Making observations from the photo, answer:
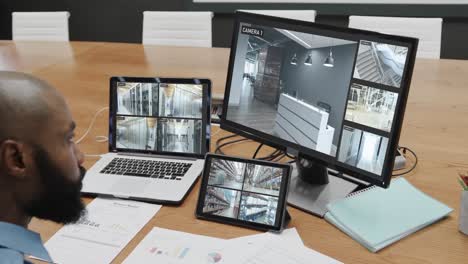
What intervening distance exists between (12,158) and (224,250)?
0.50 m

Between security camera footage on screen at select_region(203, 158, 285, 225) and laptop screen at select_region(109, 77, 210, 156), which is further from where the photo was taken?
laptop screen at select_region(109, 77, 210, 156)

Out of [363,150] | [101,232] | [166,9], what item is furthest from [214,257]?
[166,9]

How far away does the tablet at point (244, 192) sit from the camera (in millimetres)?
1086

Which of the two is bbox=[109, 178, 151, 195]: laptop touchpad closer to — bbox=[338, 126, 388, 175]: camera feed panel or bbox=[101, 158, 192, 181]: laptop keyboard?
bbox=[101, 158, 192, 181]: laptop keyboard

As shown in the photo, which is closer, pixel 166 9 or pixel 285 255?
pixel 285 255

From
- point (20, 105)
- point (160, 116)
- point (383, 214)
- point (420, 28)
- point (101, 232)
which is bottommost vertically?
point (101, 232)

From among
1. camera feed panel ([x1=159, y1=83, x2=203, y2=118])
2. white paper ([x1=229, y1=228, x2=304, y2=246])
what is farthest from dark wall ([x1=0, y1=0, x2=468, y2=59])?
white paper ([x1=229, y1=228, x2=304, y2=246])

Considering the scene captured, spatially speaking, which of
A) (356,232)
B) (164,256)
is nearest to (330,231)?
(356,232)

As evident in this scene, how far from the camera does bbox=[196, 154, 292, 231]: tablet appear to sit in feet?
3.56

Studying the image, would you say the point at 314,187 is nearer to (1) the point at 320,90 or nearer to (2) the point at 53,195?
(1) the point at 320,90

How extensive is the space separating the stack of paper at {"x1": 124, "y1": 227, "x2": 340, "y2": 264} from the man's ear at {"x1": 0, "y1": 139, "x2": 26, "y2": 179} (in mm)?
373

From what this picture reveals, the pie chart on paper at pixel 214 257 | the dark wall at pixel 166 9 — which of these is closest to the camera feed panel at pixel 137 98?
the pie chart on paper at pixel 214 257

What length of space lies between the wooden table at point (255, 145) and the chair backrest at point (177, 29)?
0.16 meters

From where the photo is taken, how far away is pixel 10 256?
0.69m
